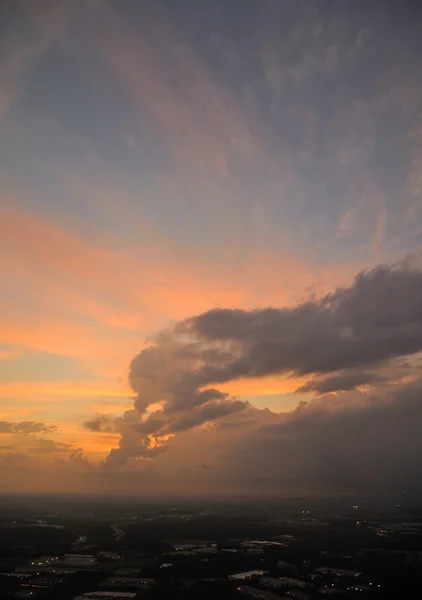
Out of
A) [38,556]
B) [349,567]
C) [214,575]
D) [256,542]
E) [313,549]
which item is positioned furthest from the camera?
[256,542]

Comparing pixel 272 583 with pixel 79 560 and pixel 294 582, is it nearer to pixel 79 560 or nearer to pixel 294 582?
pixel 294 582

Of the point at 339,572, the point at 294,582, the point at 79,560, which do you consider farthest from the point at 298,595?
the point at 79,560

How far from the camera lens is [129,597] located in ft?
301

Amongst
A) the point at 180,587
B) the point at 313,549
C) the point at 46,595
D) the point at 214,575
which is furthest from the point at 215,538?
the point at 46,595

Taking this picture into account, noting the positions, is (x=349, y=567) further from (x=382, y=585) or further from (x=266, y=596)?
(x=266, y=596)

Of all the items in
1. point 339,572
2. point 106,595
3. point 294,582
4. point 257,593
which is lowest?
point 339,572

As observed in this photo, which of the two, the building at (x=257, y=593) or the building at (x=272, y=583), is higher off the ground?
the building at (x=257, y=593)

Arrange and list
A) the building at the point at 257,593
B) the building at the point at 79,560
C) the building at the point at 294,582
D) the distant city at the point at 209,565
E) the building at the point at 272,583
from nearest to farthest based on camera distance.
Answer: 1. the building at the point at 257,593
2. the distant city at the point at 209,565
3. the building at the point at 272,583
4. the building at the point at 294,582
5. the building at the point at 79,560

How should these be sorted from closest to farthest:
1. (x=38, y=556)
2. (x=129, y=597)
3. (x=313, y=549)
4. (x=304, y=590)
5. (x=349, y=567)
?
(x=129, y=597) < (x=304, y=590) < (x=349, y=567) < (x=38, y=556) < (x=313, y=549)

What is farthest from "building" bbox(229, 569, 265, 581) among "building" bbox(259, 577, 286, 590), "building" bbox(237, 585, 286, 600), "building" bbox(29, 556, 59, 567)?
"building" bbox(29, 556, 59, 567)

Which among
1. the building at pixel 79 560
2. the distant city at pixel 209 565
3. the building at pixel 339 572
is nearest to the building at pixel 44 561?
the distant city at pixel 209 565

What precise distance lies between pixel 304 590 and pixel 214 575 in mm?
27045

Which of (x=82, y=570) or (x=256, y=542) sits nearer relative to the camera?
(x=82, y=570)

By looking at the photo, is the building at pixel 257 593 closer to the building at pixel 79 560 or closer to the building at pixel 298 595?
the building at pixel 298 595
